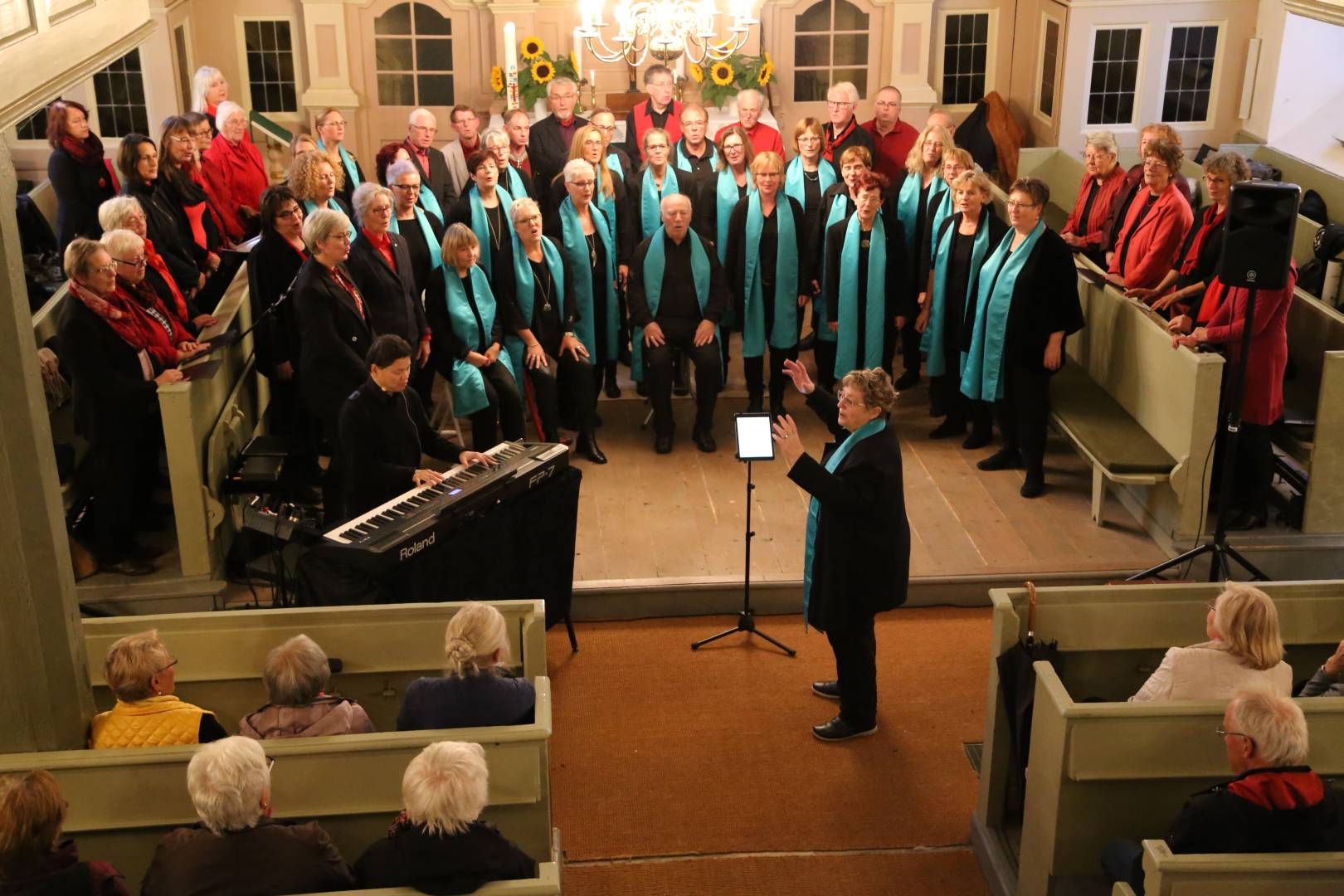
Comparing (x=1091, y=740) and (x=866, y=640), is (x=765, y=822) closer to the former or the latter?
(x=866, y=640)

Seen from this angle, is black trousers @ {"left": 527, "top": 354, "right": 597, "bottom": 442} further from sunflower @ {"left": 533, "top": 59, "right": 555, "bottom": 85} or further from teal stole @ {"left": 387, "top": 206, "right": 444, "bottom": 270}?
sunflower @ {"left": 533, "top": 59, "right": 555, "bottom": 85}

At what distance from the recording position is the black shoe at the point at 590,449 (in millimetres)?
7055

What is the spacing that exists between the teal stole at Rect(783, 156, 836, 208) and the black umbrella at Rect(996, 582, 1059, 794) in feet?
13.0

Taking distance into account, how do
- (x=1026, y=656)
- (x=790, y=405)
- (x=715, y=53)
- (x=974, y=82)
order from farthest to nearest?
1. (x=974, y=82)
2. (x=715, y=53)
3. (x=790, y=405)
4. (x=1026, y=656)

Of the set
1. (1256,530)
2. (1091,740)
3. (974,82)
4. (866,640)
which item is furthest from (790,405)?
(974,82)

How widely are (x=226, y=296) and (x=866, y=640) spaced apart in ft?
11.6

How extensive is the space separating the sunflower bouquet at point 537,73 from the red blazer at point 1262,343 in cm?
596

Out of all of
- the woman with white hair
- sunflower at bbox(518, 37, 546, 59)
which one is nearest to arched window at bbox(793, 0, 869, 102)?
sunflower at bbox(518, 37, 546, 59)

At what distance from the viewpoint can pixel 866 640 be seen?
4824mm

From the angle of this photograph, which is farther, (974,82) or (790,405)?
(974,82)

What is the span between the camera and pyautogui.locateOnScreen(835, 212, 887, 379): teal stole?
7.21m

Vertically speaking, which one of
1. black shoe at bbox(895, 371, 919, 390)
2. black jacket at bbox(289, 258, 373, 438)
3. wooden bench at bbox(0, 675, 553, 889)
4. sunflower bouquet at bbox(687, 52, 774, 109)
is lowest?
black shoe at bbox(895, 371, 919, 390)

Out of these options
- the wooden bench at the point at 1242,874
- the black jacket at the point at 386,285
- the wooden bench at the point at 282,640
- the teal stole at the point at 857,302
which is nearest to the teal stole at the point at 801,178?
the teal stole at the point at 857,302

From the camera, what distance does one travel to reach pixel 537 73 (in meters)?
10.4
